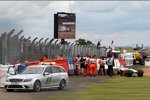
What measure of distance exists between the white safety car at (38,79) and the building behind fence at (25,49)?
466 centimetres

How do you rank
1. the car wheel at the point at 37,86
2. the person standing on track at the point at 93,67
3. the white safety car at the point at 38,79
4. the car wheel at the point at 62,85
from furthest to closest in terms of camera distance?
the person standing on track at the point at 93,67
the car wheel at the point at 62,85
the car wheel at the point at 37,86
the white safety car at the point at 38,79

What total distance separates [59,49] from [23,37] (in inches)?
463

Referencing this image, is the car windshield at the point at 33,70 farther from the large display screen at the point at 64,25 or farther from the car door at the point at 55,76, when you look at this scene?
the large display screen at the point at 64,25

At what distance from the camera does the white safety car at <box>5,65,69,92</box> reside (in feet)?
87.2

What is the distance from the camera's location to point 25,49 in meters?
38.0

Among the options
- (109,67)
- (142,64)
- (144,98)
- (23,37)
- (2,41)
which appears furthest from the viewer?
(142,64)

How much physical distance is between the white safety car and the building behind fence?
466 centimetres

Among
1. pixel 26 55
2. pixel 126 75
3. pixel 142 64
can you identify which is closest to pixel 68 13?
pixel 142 64

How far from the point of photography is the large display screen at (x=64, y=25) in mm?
64312

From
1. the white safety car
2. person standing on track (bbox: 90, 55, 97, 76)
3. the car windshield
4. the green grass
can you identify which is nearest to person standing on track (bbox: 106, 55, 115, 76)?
person standing on track (bbox: 90, 55, 97, 76)

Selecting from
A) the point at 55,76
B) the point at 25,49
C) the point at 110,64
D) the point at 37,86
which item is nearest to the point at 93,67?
the point at 110,64

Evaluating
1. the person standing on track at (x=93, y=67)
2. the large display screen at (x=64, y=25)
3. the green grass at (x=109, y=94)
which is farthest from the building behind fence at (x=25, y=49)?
the large display screen at (x=64, y=25)

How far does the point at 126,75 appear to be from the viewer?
43.9 m

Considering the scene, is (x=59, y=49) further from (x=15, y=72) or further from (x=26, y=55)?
(x=15, y=72)
